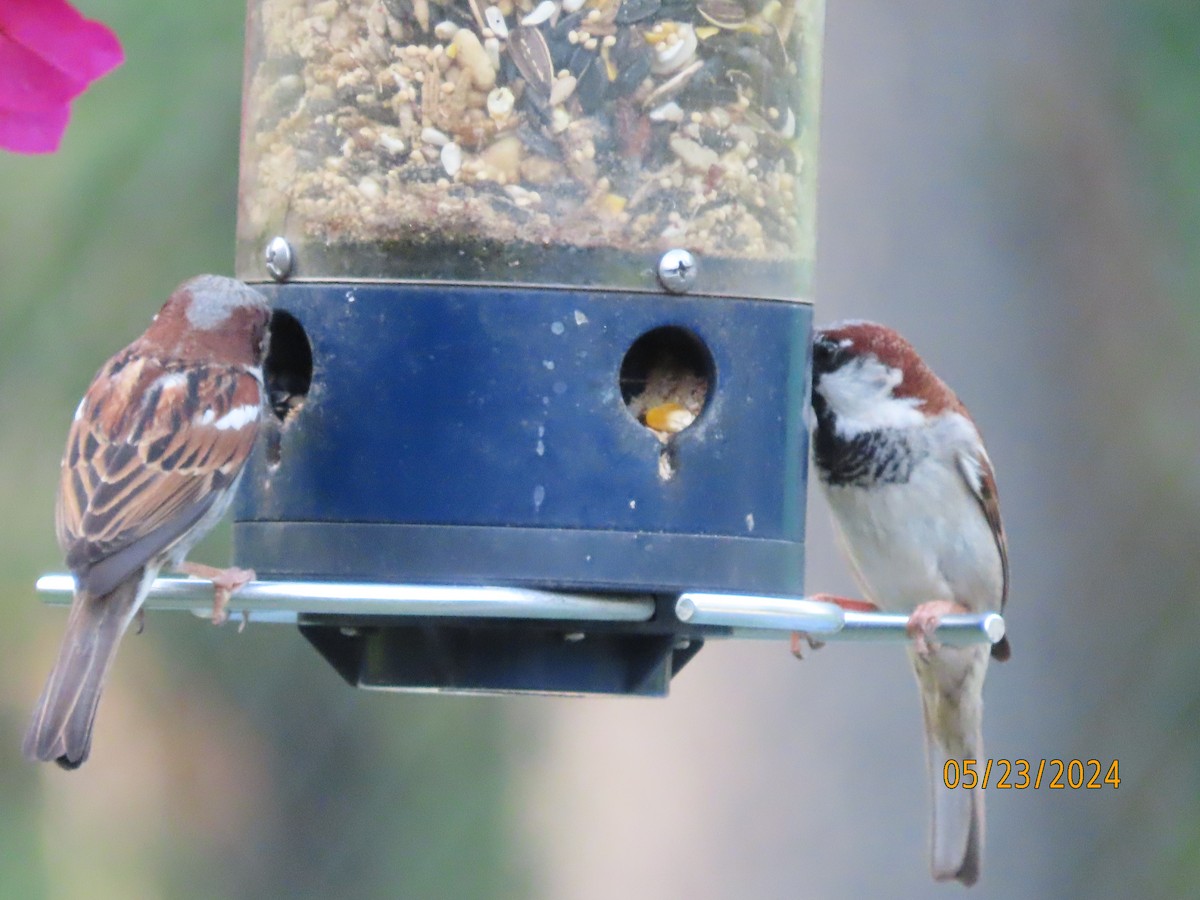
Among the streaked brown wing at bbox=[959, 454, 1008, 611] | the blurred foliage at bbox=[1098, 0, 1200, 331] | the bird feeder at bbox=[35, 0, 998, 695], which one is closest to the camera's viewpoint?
the bird feeder at bbox=[35, 0, 998, 695]

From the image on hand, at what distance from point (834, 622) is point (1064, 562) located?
342cm

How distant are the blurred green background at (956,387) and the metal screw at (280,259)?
7.62 ft

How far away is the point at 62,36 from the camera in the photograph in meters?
0.75

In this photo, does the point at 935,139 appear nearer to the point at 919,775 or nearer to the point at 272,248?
the point at 919,775

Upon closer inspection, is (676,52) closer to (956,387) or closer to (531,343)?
(531,343)

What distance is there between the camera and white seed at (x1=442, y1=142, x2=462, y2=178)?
2.85 metres

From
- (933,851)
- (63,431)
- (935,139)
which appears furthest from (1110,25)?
(63,431)

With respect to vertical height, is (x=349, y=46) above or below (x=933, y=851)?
above

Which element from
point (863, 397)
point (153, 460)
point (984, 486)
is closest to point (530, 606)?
point (153, 460)

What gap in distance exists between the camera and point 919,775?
5402 mm

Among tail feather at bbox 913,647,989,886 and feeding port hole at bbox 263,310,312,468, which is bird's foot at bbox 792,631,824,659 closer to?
tail feather at bbox 913,647,989,886

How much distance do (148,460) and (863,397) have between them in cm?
140

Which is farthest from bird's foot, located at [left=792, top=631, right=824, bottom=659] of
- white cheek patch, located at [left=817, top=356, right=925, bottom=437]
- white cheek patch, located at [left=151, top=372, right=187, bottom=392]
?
white cheek patch, located at [left=151, top=372, right=187, bottom=392]

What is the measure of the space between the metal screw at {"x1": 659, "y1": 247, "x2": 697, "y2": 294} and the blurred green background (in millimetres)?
2519
